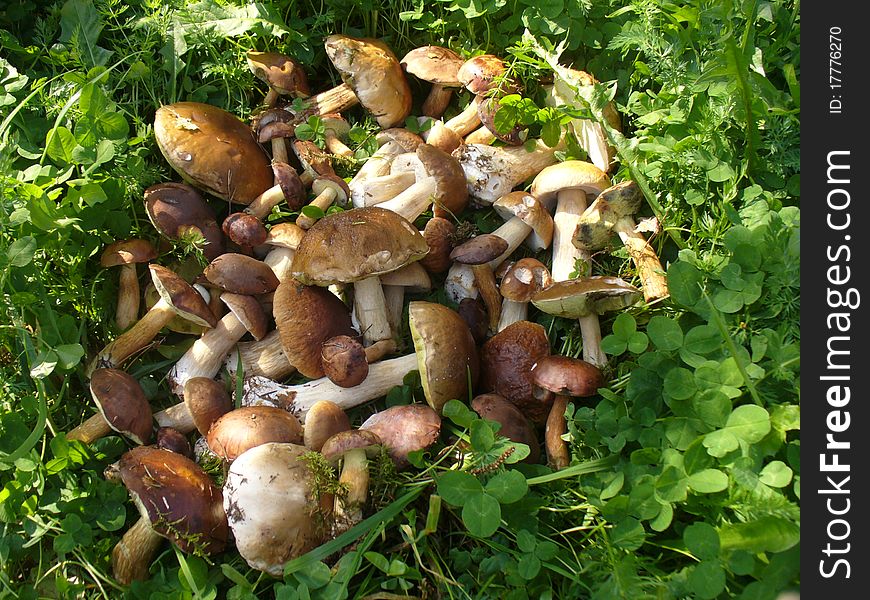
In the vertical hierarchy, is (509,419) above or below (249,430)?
below

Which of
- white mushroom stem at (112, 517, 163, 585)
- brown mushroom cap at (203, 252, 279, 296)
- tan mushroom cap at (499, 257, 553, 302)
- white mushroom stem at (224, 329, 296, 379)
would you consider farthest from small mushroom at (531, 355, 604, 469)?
white mushroom stem at (112, 517, 163, 585)

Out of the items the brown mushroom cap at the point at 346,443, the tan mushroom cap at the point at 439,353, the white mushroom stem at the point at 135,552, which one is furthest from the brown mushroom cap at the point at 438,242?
the white mushroom stem at the point at 135,552

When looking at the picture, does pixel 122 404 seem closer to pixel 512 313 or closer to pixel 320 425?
pixel 320 425

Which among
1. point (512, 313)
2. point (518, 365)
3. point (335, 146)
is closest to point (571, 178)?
point (512, 313)

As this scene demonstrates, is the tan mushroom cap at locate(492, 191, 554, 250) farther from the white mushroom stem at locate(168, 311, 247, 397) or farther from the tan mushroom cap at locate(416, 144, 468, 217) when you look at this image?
the white mushroom stem at locate(168, 311, 247, 397)

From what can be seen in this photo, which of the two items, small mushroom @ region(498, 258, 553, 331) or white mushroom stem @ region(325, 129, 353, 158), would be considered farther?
white mushroom stem @ region(325, 129, 353, 158)

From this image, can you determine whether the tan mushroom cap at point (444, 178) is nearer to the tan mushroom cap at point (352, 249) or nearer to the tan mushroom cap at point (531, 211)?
the tan mushroom cap at point (531, 211)
